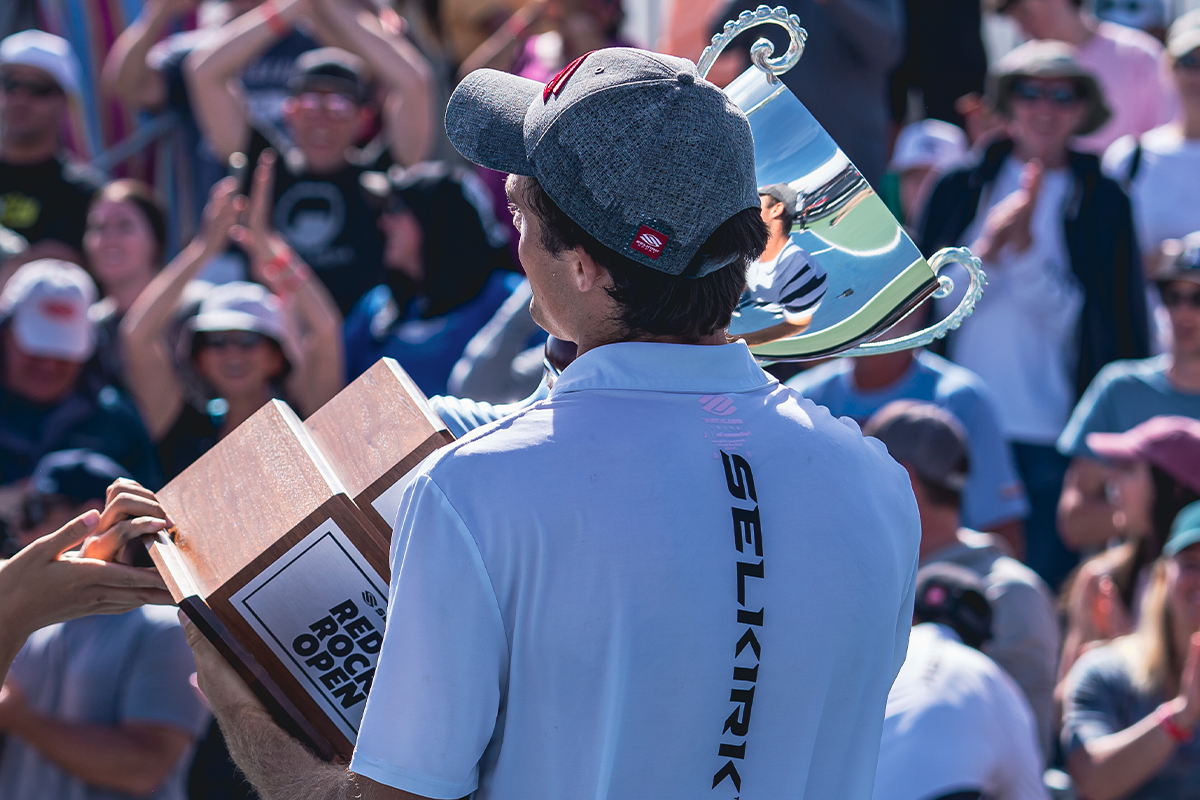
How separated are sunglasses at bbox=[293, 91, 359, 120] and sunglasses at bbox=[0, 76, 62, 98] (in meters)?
1.32

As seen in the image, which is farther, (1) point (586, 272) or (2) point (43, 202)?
(2) point (43, 202)

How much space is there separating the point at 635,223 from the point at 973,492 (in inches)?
141

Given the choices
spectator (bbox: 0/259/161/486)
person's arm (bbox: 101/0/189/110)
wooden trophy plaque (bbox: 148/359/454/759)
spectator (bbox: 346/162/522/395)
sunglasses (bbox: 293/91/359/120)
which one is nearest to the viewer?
wooden trophy plaque (bbox: 148/359/454/759)

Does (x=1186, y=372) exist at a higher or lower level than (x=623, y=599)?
lower

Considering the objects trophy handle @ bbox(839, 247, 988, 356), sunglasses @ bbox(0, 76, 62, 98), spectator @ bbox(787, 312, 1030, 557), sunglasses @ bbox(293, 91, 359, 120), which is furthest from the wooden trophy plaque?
sunglasses @ bbox(0, 76, 62, 98)

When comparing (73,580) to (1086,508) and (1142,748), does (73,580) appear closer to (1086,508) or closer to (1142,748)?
(1142,748)

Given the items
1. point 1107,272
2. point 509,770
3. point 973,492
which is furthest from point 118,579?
point 1107,272

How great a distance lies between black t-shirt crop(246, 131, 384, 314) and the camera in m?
6.18

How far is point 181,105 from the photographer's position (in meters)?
7.22

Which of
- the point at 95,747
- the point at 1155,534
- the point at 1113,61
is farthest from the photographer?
the point at 1113,61

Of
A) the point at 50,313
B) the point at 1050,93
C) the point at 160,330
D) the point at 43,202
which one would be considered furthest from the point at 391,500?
the point at 43,202

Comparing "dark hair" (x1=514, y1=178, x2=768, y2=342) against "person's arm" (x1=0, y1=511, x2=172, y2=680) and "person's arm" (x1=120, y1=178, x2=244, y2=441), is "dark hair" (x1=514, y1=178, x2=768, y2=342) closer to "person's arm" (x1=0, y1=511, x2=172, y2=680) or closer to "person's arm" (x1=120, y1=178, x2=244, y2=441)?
"person's arm" (x1=0, y1=511, x2=172, y2=680)

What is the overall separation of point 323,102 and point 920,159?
272 cm

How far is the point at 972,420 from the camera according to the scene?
4.80 m
